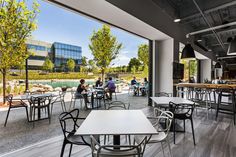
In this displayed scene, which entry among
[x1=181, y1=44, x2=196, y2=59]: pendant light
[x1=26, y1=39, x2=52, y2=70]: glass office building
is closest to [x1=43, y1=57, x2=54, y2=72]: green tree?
[x1=26, y1=39, x2=52, y2=70]: glass office building

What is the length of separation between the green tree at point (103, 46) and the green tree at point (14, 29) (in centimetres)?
390

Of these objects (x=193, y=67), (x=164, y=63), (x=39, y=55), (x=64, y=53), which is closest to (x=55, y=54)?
(x=64, y=53)

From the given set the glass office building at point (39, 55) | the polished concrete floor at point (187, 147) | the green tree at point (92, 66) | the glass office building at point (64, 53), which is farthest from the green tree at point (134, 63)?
the polished concrete floor at point (187, 147)

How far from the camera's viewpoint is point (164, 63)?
656cm

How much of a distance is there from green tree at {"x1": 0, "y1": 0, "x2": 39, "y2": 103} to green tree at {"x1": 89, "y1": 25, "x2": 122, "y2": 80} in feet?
12.8

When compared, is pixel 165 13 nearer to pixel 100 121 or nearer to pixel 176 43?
pixel 176 43

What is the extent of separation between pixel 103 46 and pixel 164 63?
4.33 m

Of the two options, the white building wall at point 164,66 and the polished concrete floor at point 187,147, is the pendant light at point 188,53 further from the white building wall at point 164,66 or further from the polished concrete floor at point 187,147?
the polished concrete floor at point 187,147

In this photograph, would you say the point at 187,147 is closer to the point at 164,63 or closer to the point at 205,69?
the point at 164,63

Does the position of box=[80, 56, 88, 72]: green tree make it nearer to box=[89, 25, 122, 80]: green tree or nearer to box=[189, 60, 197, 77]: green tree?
box=[89, 25, 122, 80]: green tree

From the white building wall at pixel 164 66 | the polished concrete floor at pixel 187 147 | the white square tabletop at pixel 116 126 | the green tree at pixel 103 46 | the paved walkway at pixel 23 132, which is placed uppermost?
the green tree at pixel 103 46

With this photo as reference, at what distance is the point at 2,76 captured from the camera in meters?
6.19

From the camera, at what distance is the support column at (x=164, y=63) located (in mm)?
6359

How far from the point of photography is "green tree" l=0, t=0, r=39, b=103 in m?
5.52
